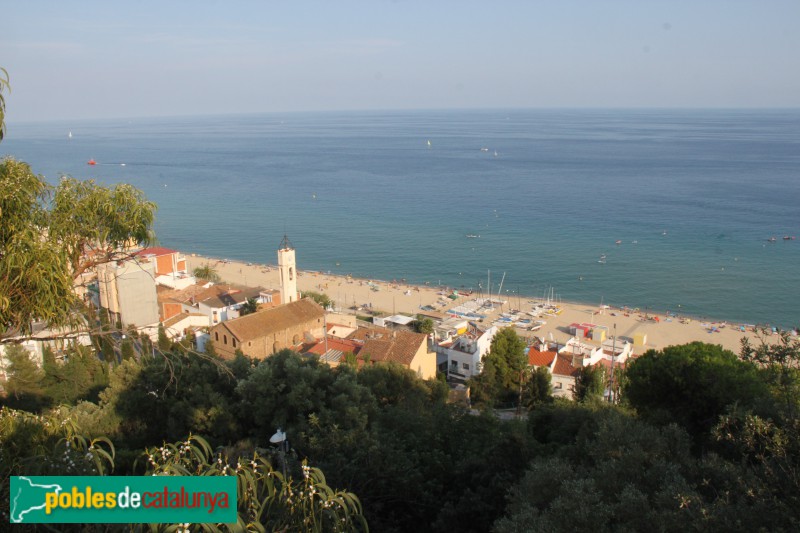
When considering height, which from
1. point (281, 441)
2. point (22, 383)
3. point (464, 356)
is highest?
point (281, 441)

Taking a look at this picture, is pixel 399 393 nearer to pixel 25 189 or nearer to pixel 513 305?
pixel 25 189

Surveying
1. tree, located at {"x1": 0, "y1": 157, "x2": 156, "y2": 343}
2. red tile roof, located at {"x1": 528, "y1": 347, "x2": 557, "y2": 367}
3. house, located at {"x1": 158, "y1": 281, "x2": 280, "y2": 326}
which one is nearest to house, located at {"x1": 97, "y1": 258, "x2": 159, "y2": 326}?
house, located at {"x1": 158, "y1": 281, "x2": 280, "y2": 326}

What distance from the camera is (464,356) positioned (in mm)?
19688

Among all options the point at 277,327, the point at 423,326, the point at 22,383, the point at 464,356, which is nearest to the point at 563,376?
the point at 464,356

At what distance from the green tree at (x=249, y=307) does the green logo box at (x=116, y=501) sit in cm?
2030

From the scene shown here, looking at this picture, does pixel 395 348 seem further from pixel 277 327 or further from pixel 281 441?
pixel 281 441

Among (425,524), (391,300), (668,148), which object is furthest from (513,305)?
(668,148)

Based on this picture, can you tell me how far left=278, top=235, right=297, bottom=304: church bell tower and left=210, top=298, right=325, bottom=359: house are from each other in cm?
122

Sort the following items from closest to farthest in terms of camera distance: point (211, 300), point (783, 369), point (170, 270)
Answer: point (783, 369), point (211, 300), point (170, 270)

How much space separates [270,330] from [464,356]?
6.49 metres

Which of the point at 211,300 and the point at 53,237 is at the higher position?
the point at 53,237

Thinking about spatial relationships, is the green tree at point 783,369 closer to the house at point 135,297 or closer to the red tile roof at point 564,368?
the red tile roof at point 564,368

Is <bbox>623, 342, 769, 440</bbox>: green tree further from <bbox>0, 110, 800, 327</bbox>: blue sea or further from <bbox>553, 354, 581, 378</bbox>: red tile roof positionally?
<bbox>0, 110, 800, 327</bbox>: blue sea

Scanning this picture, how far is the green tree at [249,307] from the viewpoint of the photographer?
886 inches
